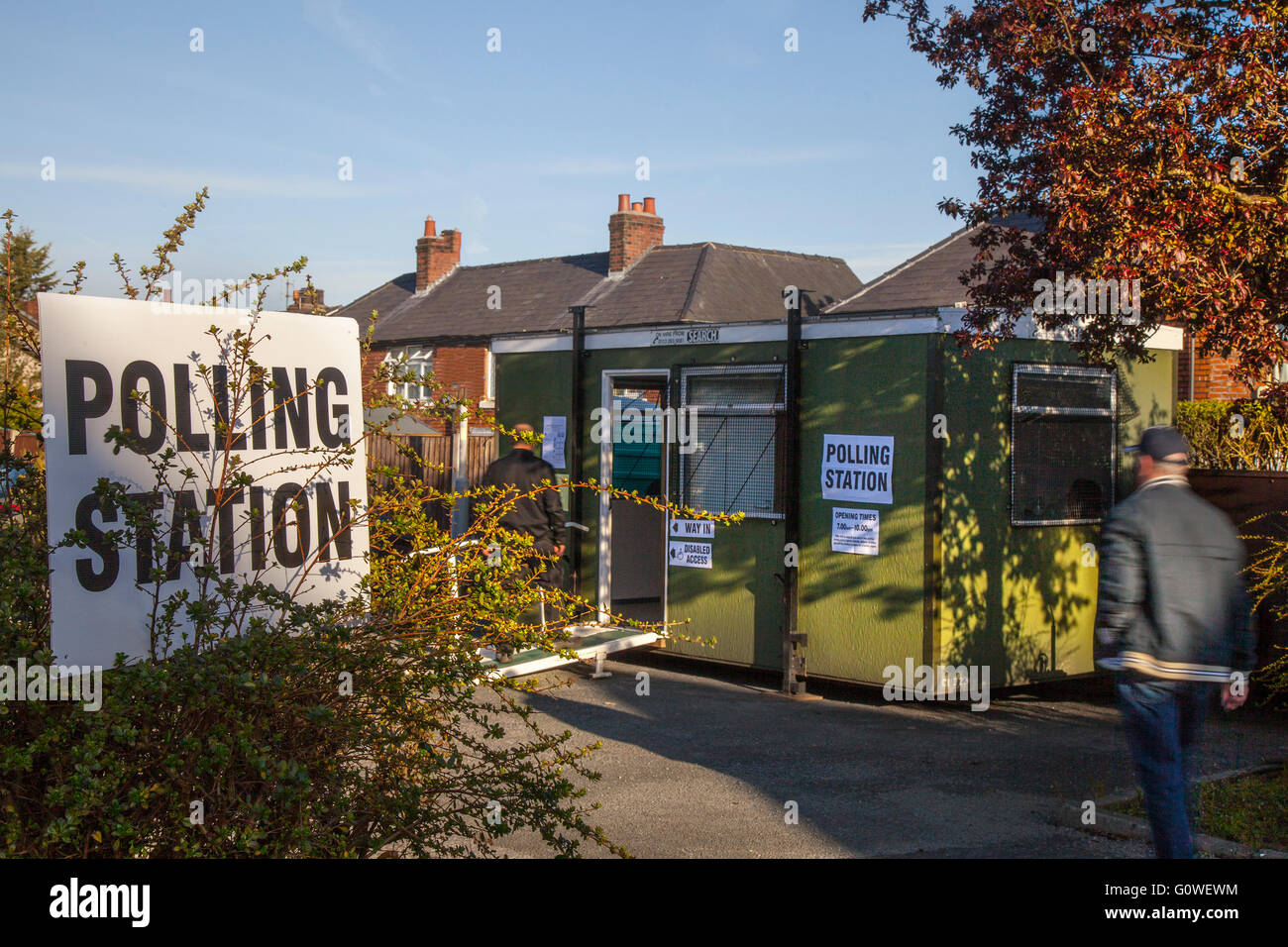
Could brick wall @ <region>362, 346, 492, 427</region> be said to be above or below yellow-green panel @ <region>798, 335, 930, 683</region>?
above

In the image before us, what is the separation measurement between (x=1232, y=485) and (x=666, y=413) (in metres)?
4.96

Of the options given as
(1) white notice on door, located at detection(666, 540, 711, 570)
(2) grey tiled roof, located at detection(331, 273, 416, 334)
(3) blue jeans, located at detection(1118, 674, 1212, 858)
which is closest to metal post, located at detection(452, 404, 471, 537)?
(1) white notice on door, located at detection(666, 540, 711, 570)

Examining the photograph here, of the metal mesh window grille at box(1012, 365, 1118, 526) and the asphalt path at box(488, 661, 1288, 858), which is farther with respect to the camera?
the metal mesh window grille at box(1012, 365, 1118, 526)

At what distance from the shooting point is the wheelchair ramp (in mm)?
10359

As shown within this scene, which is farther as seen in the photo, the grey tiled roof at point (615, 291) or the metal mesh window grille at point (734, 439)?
the grey tiled roof at point (615, 291)

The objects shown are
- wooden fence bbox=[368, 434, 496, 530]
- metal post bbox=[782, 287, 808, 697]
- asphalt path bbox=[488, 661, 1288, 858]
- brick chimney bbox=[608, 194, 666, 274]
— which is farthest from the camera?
brick chimney bbox=[608, 194, 666, 274]

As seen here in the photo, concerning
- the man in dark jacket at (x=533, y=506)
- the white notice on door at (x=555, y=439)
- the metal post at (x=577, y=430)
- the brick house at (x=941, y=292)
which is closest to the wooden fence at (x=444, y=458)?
the white notice on door at (x=555, y=439)

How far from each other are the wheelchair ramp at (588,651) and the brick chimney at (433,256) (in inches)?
1176

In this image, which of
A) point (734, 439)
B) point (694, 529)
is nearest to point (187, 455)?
point (734, 439)

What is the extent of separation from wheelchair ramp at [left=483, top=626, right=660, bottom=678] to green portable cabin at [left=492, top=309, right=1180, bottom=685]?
54 centimetres

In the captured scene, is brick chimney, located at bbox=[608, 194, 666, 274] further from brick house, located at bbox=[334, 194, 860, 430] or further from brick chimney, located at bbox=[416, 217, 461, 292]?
brick chimney, located at bbox=[416, 217, 461, 292]

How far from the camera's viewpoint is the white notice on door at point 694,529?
38.1 ft

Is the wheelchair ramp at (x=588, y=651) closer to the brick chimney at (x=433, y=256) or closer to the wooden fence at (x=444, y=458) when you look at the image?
the wooden fence at (x=444, y=458)
